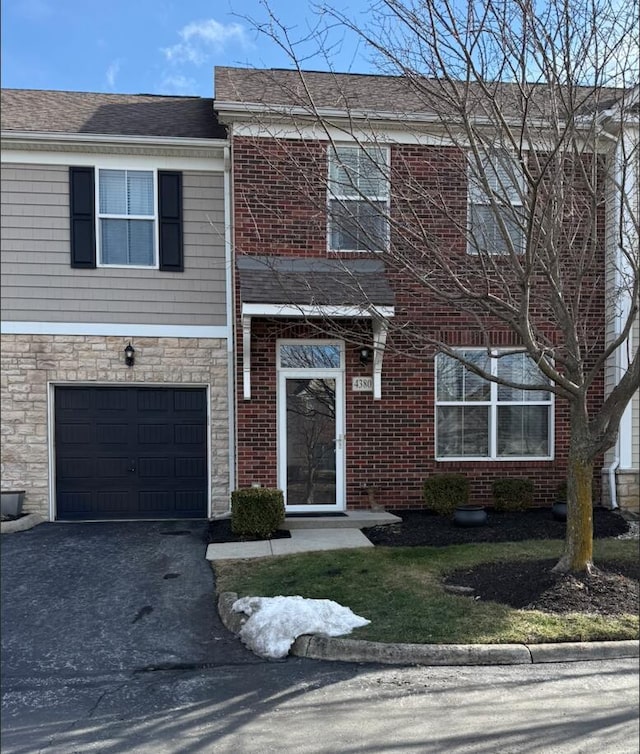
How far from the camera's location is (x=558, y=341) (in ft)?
30.1

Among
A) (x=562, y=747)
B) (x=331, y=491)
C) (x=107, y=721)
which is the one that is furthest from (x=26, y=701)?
(x=331, y=491)

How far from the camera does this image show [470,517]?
7785 millimetres

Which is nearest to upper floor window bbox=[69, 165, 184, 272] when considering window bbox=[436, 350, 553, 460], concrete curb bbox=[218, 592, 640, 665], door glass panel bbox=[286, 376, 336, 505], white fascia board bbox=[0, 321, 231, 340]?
white fascia board bbox=[0, 321, 231, 340]

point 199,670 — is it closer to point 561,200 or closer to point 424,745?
point 424,745

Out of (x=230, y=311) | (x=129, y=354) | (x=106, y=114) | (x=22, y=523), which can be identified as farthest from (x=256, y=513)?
(x=106, y=114)

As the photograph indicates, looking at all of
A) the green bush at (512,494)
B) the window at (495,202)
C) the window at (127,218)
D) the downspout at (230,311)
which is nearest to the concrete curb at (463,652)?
the window at (495,202)

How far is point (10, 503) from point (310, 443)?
462 cm

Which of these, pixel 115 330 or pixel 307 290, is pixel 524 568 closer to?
pixel 307 290

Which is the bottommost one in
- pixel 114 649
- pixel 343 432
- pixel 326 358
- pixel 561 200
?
pixel 114 649

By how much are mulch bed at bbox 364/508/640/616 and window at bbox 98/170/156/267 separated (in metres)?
5.65

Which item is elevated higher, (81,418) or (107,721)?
(81,418)

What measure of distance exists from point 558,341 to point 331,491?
Answer: 4310mm

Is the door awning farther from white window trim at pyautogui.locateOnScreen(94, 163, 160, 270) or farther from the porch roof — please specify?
white window trim at pyautogui.locateOnScreen(94, 163, 160, 270)

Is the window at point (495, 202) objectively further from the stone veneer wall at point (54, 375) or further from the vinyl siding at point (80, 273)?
the stone veneer wall at point (54, 375)
